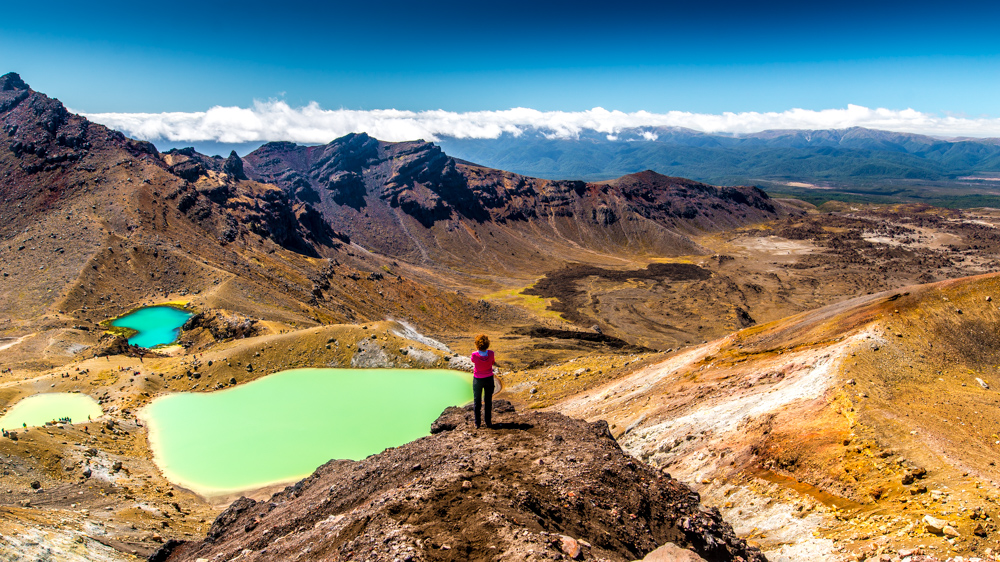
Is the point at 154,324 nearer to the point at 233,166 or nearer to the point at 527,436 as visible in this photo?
the point at 527,436

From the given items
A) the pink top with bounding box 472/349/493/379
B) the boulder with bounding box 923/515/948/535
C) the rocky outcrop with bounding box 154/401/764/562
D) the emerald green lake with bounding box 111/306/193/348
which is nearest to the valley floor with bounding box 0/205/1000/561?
the boulder with bounding box 923/515/948/535

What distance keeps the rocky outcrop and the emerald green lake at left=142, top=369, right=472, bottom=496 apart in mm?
12100

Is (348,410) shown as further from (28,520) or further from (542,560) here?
(542,560)

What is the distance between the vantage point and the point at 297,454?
103 feet

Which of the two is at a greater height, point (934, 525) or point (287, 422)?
point (934, 525)

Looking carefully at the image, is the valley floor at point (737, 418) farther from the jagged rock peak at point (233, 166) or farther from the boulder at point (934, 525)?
the jagged rock peak at point (233, 166)

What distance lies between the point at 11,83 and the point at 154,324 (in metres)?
113

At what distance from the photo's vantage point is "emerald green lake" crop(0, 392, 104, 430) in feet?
105

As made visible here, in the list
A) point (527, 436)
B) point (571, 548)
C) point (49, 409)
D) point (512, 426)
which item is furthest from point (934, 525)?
point (49, 409)

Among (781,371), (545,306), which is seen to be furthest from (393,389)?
(545,306)

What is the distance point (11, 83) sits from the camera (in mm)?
117688

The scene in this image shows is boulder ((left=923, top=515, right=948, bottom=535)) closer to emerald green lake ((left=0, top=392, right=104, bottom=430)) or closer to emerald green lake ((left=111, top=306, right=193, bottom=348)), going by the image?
emerald green lake ((left=0, top=392, right=104, bottom=430))

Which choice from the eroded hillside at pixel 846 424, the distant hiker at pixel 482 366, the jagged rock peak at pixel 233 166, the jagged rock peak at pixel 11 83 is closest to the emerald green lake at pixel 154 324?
the eroded hillside at pixel 846 424

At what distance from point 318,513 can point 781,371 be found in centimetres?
2574
